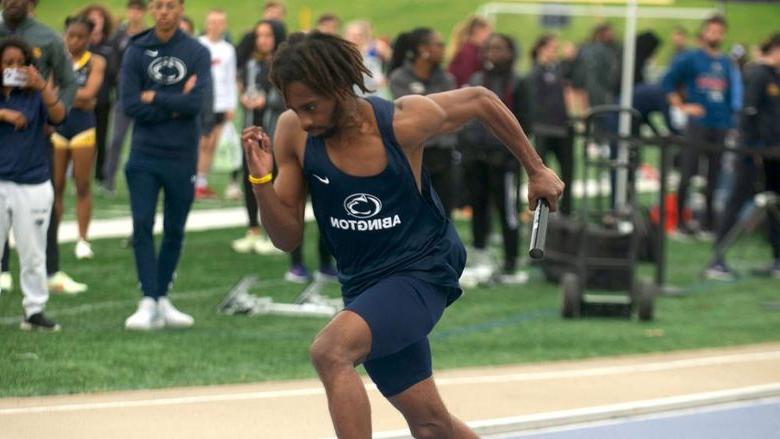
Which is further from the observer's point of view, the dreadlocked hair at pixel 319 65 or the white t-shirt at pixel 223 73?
the white t-shirt at pixel 223 73

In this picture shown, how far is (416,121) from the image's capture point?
5.66 m

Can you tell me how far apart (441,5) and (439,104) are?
40944 millimetres

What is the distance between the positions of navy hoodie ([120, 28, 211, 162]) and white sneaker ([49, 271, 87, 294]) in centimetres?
181

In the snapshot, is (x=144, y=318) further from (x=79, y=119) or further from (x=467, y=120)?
(x=467, y=120)

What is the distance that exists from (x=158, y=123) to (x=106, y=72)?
7449 millimetres

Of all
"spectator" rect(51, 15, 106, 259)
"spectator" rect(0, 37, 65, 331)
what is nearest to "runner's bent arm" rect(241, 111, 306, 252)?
"spectator" rect(0, 37, 65, 331)

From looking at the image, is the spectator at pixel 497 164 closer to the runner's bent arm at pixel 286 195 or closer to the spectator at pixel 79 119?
the spectator at pixel 79 119

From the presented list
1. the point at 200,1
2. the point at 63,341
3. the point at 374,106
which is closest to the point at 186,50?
the point at 63,341

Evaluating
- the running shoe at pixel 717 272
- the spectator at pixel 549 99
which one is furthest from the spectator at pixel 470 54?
the running shoe at pixel 717 272

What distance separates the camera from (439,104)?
576 centimetres

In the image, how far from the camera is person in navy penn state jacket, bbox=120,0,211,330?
32.0ft

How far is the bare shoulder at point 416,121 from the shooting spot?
18.5ft

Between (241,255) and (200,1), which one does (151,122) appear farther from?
(200,1)

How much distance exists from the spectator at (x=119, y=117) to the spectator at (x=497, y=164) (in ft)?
14.2
